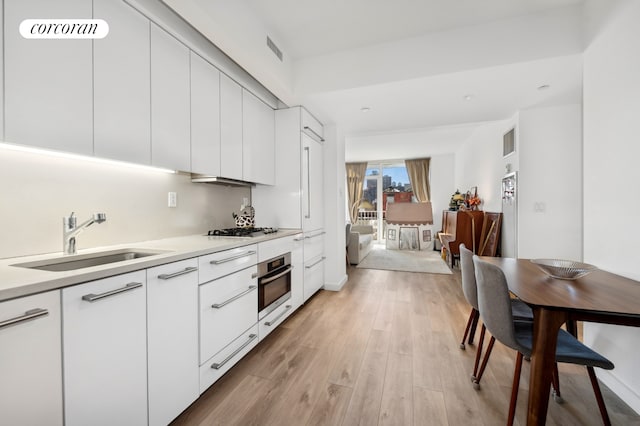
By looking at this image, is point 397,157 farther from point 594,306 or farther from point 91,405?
point 91,405

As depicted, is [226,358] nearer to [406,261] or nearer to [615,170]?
[615,170]

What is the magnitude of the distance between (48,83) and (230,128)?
3.98 feet

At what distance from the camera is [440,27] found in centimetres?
224

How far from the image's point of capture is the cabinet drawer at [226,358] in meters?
1.51

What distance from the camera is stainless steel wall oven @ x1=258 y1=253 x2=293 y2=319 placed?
2056mm

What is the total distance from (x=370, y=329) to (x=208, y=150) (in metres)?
2.14

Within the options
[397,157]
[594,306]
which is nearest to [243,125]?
[594,306]

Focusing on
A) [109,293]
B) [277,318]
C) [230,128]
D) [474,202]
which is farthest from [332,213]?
[474,202]

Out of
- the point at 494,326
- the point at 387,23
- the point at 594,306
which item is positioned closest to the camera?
the point at 594,306

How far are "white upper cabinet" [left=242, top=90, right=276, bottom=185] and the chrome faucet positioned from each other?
1262mm

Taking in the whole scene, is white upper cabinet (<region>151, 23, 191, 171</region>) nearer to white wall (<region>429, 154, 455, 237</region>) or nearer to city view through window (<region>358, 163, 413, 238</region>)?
city view through window (<region>358, 163, 413, 238</region>)

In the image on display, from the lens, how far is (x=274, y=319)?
2.24m

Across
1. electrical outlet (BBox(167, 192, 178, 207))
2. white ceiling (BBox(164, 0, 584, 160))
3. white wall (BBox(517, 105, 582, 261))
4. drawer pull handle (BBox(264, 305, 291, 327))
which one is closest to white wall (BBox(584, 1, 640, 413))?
white ceiling (BBox(164, 0, 584, 160))

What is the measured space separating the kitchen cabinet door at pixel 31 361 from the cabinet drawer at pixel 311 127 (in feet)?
8.52
